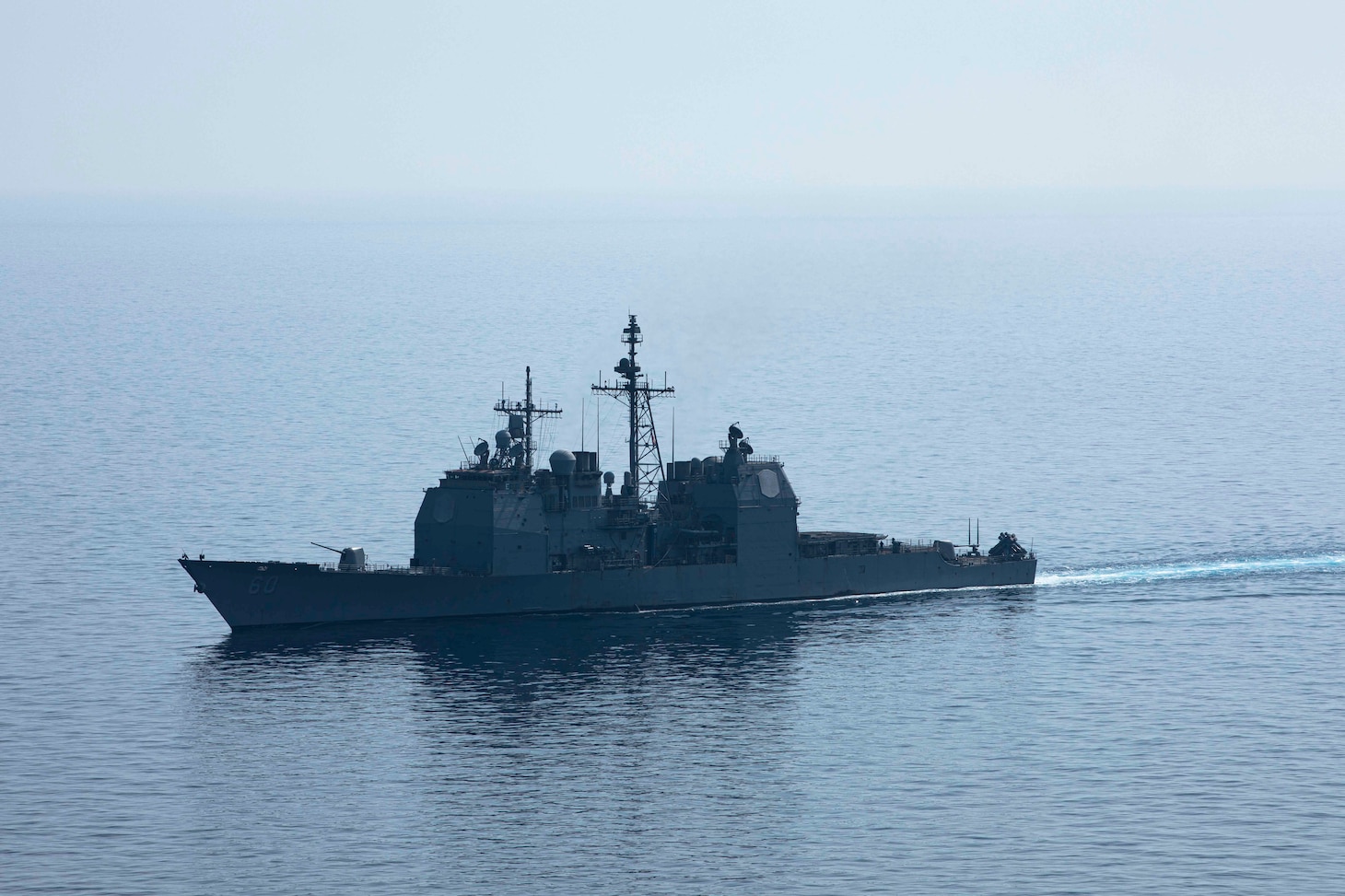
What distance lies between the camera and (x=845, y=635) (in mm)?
73562

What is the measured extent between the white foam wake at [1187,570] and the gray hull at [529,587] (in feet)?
7.61

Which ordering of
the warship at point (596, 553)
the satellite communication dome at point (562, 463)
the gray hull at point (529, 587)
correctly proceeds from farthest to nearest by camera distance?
1. the satellite communication dome at point (562, 463)
2. the warship at point (596, 553)
3. the gray hull at point (529, 587)

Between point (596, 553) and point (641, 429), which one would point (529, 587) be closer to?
point (596, 553)

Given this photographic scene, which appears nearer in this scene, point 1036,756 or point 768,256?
point 1036,756

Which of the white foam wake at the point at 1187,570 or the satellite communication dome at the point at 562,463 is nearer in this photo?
the satellite communication dome at the point at 562,463

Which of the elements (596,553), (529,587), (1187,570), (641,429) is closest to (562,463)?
(596,553)

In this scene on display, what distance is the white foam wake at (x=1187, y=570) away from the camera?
84062mm

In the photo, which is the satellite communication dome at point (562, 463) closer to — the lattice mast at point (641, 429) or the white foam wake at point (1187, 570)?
the lattice mast at point (641, 429)

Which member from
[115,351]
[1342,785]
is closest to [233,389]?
[115,351]

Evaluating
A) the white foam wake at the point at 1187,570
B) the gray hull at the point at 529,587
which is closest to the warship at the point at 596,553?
the gray hull at the point at 529,587

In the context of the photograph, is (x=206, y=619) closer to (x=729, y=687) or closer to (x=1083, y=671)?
(x=729, y=687)

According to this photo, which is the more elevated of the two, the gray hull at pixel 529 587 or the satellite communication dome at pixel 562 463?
the satellite communication dome at pixel 562 463

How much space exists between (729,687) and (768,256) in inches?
1319

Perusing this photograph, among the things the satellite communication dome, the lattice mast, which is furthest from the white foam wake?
the satellite communication dome
